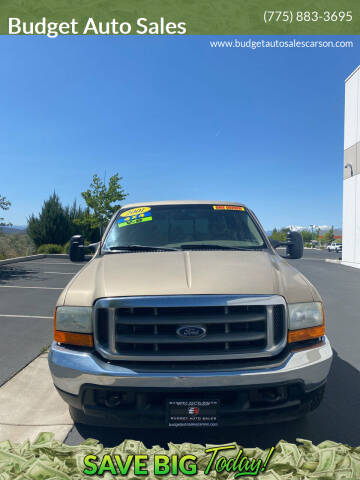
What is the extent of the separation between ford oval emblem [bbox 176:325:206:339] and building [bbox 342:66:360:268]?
1913 cm

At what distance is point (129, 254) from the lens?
3350 millimetres

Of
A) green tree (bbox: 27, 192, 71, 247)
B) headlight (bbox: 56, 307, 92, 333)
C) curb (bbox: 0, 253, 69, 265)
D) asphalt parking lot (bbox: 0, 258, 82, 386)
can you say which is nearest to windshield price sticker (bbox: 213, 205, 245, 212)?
headlight (bbox: 56, 307, 92, 333)

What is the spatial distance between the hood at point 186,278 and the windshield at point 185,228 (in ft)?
1.74

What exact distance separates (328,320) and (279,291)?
4494 millimetres

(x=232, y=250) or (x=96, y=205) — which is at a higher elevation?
(x=96, y=205)

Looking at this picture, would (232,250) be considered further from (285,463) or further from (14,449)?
(14,449)

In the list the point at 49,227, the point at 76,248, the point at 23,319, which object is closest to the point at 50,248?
the point at 49,227

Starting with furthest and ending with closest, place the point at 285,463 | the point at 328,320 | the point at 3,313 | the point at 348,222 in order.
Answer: the point at 348,222 < the point at 3,313 < the point at 328,320 < the point at 285,463

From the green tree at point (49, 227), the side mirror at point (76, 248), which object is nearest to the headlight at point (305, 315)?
the side mirror at point (76, 248)

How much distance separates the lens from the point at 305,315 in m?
2.49

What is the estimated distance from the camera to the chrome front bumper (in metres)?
2.24

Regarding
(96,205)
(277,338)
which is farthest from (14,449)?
(96,205)

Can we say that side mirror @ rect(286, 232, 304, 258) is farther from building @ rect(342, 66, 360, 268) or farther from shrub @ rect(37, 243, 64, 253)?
shrub @ rect(37, 243, 64, 253)

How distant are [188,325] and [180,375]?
12.3 inches
